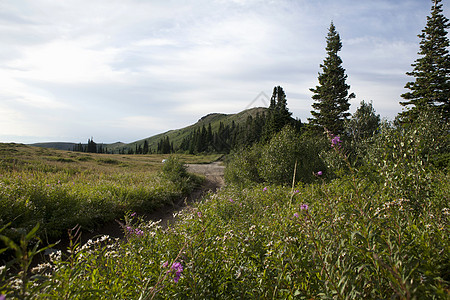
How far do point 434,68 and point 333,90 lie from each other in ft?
33.6

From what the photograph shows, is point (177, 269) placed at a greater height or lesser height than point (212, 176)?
greater

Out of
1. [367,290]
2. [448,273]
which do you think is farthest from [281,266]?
[448,273]

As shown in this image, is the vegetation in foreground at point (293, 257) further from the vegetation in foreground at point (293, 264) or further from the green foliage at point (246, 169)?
the green foliage at point (246, 169)

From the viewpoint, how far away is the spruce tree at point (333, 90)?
31.3 m

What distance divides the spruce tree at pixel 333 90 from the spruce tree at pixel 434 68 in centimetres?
708

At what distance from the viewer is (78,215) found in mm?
6215

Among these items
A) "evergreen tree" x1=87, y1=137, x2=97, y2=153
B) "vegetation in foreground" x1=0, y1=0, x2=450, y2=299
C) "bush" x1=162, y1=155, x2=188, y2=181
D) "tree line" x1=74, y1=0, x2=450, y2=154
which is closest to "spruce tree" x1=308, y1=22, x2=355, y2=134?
"tree line" x1=74, y1=0, x2=450, y2=154

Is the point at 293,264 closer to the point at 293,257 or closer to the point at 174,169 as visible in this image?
the point at 293,257

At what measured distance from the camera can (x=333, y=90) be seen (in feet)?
104

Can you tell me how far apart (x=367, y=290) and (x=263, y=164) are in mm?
12315

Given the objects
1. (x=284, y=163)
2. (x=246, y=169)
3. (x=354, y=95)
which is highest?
(x=354, y=95)

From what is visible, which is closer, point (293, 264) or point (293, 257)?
point (293, 264)

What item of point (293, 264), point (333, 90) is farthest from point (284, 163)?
point (333, 90)

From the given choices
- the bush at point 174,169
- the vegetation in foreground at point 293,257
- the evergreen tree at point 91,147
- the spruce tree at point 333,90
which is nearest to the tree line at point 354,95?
the spruce tree at point 333,90
